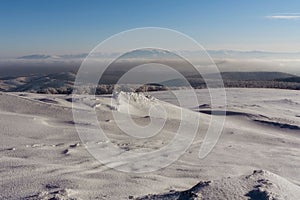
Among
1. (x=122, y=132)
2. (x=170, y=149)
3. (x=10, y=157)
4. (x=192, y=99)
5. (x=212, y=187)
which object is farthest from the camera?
(x=192, y=99)

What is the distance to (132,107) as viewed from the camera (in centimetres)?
789

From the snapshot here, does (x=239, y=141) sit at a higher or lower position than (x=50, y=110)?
lower

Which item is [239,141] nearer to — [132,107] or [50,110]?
[132,107]

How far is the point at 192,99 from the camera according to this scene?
39.5 feet

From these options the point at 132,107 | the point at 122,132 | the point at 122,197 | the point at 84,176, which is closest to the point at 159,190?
the point at 122,197

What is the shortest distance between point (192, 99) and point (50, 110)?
604 cm

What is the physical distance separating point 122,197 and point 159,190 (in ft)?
1.33

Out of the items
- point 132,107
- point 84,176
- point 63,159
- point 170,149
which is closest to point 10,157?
point 63,159

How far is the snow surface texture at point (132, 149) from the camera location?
3295 mm

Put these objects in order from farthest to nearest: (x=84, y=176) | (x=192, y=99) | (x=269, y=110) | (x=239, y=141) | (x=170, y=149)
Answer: (x=192, y=99) → (x=269, y=110) → (x=239, y=141) → (x=170, y=149) → (x=84, y=176)

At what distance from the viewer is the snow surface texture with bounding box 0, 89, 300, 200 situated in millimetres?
3295

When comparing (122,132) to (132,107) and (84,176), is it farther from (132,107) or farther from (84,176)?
(84,176)

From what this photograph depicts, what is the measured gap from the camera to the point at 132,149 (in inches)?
202

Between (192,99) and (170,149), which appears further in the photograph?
(192,99)
